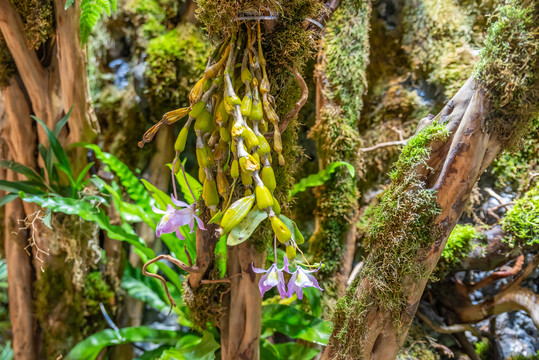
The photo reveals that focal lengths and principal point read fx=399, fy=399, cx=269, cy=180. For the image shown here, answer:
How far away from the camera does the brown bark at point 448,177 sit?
0.89m

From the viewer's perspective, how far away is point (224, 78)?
0.90 meters

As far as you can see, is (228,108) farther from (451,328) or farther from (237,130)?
(451,328)

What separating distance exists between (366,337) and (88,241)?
1.33 metres

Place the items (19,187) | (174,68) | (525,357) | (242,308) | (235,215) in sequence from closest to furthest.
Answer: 1. (235,215)
2. (242,308)
3. (525,357)
4. (19,187)
5. (174,68)

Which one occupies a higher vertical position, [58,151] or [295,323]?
[58,151]

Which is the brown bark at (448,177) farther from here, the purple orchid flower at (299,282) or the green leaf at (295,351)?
the green leaf at (295,351)

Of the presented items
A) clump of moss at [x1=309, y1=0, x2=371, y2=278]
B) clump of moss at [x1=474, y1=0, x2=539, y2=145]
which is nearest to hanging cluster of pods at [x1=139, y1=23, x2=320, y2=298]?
clump of moss at [x1=474, y1=0, x2=539, y2=145]

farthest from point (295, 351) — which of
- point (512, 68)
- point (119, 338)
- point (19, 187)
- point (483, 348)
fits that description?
point (19, 187)

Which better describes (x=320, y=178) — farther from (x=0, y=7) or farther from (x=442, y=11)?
(x=0, y=7)

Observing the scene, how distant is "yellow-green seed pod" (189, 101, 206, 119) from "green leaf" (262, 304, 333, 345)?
2.71 feet

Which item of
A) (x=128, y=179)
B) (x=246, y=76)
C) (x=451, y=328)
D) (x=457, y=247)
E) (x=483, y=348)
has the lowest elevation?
(x=483, y=348)

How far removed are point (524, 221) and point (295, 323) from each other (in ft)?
2.86

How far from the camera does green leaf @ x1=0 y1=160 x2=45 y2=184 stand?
1.61 m

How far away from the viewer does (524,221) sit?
1.38m
